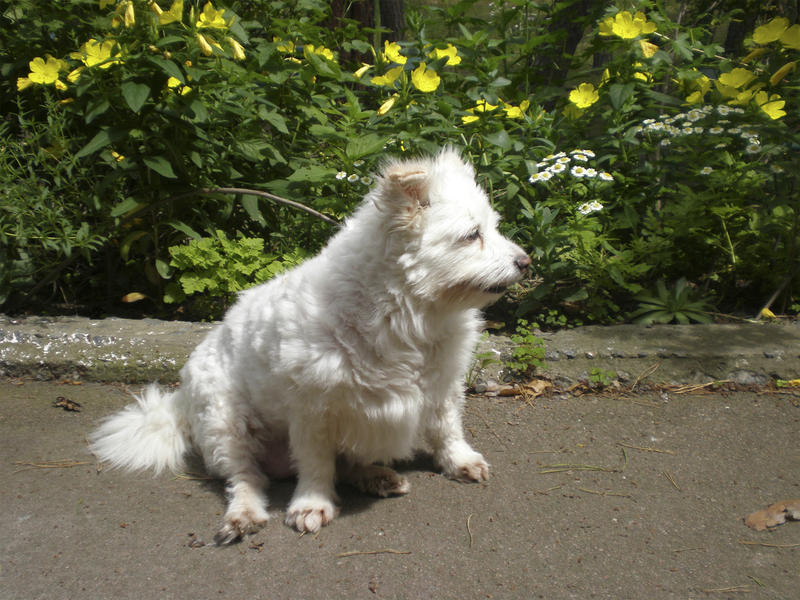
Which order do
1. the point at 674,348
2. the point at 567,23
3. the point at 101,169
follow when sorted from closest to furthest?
the point at 674,348
the point at 101,169
the point at 567,23

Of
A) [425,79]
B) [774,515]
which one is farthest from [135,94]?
[774,515]

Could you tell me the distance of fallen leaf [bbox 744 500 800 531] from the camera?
7.94ft

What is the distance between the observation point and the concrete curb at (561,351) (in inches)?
141

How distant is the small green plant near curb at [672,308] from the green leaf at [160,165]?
321 centimetres

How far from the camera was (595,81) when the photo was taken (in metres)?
4.91

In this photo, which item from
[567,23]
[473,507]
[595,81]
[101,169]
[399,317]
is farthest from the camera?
[567,23]

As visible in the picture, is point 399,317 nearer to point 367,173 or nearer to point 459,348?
point 459,348

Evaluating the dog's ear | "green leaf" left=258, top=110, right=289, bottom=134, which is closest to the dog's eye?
the dog's ear

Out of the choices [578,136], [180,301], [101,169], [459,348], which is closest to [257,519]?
[459,348]

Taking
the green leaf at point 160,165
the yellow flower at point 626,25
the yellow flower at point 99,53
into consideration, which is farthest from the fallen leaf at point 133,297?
the yellow flower at point 626,25

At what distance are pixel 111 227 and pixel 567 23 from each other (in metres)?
4.29

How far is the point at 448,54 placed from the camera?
435 cm

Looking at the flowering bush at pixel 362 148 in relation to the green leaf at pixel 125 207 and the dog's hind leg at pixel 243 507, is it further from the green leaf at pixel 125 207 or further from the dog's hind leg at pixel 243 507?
the dog's hind leg at pixel 243 507

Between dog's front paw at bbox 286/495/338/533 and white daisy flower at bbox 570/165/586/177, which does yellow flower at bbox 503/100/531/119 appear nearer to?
white daisy flower at bbox 570/165/586/177
